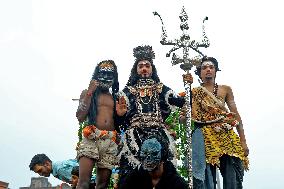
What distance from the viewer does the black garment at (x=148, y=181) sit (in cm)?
503

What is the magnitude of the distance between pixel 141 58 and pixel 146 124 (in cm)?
122

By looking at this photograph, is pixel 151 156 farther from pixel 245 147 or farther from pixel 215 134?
pixel 245 147

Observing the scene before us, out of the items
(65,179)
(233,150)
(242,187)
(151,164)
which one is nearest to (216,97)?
(233,150)

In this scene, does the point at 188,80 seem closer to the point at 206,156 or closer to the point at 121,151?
the point at 206,156

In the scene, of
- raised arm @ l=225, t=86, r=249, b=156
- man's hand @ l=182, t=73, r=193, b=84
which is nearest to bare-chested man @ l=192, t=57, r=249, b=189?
raised arm @ l=225, t=86, r=249, b=156

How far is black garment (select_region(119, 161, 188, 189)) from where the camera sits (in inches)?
198

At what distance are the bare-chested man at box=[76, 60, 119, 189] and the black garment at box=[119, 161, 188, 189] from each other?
1.21m

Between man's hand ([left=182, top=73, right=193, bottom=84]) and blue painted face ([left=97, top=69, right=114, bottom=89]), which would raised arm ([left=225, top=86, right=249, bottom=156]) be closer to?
man's hand ([left=182, top=73, right=193, bottom=84])

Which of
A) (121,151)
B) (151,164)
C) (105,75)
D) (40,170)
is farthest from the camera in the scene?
(40,170)

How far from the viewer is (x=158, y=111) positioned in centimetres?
650

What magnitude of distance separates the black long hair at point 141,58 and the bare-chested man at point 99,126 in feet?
0.91

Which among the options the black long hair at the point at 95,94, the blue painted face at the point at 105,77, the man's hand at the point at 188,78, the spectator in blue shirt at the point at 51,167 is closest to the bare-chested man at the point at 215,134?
the man's hand at the point at 188,78

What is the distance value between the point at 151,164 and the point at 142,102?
1.66 metres

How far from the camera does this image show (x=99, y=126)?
21.2 ft
